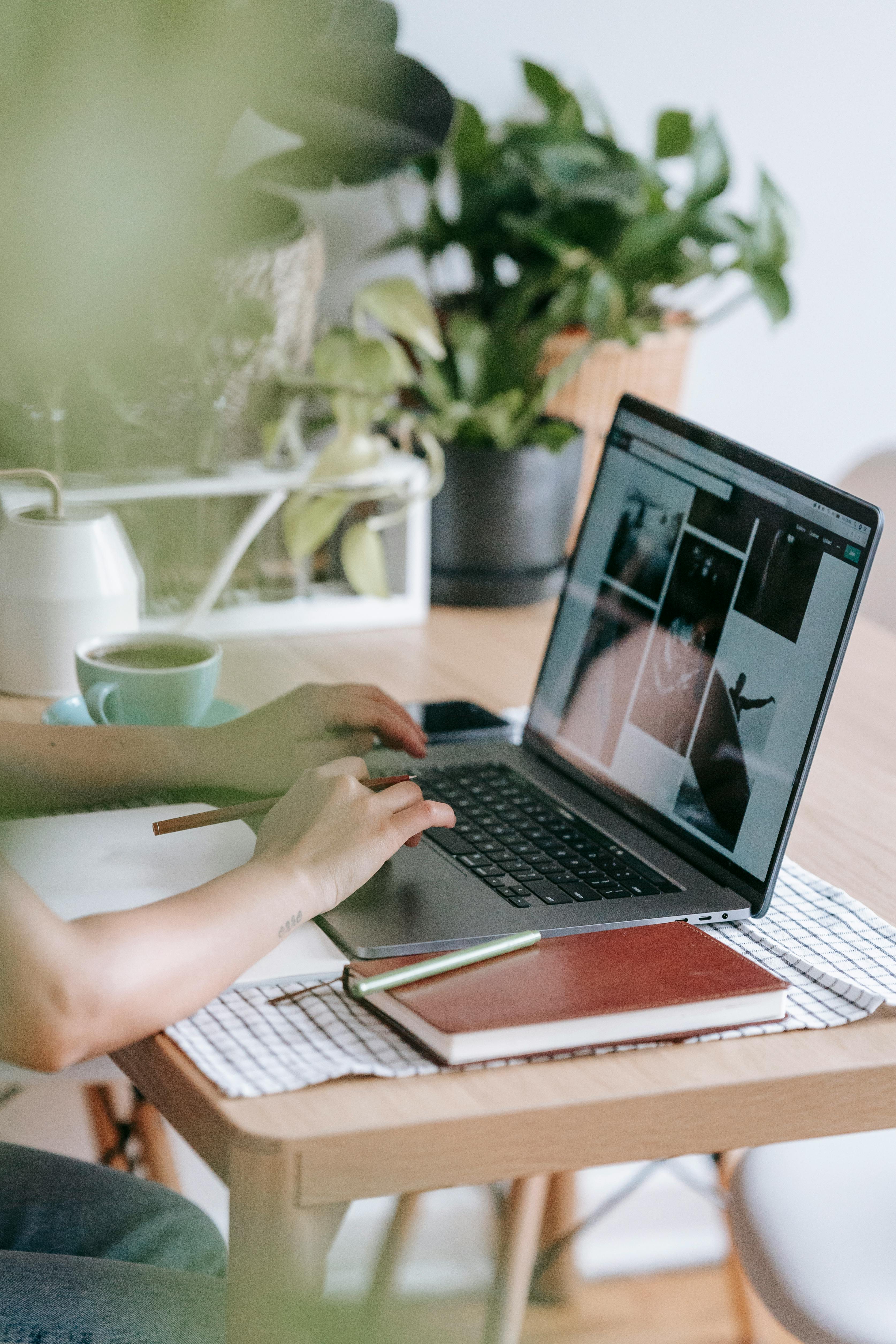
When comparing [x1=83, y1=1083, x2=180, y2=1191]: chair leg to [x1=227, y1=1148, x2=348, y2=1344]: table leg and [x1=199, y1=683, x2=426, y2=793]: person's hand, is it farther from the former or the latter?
[x1=227, y1=1148, x2=348, y2=1344]: table leg

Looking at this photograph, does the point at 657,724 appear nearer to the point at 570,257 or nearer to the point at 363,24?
the point at 363,24

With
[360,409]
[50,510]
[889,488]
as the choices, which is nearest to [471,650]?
[360,409]

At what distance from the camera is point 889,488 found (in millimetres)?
1504

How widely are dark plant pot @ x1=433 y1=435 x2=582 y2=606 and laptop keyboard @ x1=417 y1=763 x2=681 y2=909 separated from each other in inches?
19.7

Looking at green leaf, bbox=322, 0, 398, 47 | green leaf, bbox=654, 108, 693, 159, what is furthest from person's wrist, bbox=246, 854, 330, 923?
green leaf, bbox=654, 108, 693, 159

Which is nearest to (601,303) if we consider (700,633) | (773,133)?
(773,133)

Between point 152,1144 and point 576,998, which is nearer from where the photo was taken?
point 576,998

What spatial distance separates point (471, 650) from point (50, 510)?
15.6 inches

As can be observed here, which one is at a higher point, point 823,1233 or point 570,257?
point 570,257

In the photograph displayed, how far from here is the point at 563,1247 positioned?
1554mm

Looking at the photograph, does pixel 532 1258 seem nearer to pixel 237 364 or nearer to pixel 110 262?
pixel 237 364

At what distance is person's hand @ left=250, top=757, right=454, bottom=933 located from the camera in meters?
0.65

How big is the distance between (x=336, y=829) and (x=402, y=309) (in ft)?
2.57

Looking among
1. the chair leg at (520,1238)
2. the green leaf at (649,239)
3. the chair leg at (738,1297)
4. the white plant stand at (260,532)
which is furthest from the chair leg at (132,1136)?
the green leaf at (649,239)
